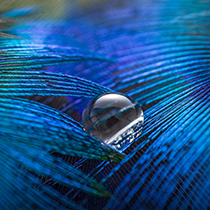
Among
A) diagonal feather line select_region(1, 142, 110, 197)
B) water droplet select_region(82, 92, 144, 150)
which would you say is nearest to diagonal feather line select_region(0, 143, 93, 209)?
diagonal feather line select_region(1, 142, 110, 197)

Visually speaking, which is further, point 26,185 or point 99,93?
point 99,93

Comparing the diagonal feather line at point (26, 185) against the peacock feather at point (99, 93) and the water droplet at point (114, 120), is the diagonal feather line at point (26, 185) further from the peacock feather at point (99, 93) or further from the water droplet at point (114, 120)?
the water droplet at point (114, 120)

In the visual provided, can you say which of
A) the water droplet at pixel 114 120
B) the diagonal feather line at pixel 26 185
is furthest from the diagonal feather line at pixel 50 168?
the water droplet at pixel 114 120

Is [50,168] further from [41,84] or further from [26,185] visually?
[41,84]

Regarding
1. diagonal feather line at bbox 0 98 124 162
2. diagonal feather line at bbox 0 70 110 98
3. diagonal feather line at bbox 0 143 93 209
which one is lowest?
diagonal feather line at bbox 0 143 93 209

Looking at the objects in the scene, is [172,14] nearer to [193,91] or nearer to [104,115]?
[193,91]

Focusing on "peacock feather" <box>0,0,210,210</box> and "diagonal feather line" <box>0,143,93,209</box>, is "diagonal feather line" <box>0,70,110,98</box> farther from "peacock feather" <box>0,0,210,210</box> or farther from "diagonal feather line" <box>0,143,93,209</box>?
"diagonal feather line" <box>0,143,93,209</box>

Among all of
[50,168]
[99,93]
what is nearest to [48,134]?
[50,168]
